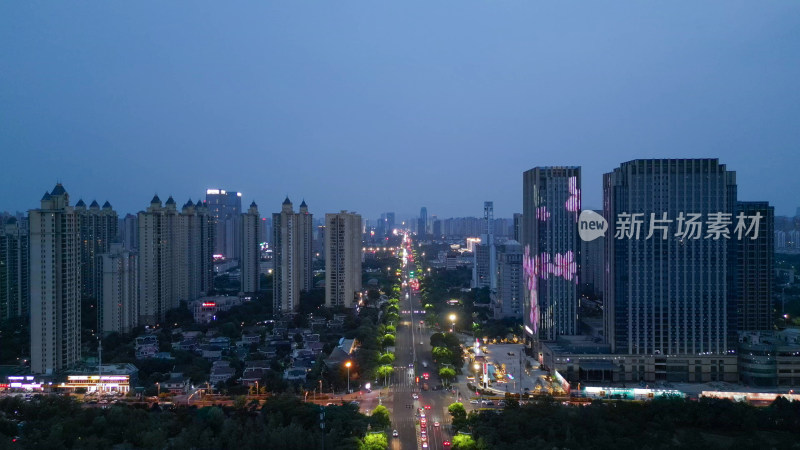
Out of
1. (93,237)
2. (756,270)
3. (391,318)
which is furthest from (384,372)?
(93,237)

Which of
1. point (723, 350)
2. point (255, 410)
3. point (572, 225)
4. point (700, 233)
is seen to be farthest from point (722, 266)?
point (255, 410)

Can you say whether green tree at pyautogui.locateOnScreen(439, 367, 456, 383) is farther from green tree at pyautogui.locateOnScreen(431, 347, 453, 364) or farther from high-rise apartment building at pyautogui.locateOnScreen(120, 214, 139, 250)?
high-rise apartment building at pyautogui.locateOnScreen(120, 214, 139, 250)

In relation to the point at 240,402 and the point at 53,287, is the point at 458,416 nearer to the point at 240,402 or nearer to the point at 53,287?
the point at 240,402

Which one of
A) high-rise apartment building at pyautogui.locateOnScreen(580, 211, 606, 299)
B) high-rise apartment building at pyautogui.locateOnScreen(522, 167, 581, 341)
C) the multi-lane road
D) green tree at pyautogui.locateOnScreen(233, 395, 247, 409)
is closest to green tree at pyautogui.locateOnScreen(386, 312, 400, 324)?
the multi-lane road

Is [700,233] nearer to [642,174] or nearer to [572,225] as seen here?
[642,174]

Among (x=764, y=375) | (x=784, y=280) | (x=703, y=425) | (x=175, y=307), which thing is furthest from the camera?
(x=784, y=280)

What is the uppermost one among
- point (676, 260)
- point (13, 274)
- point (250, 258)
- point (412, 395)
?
point (676, 260)

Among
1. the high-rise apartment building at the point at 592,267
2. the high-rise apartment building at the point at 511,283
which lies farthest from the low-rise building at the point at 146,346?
the high-rise apartment building at the point at 592,267
